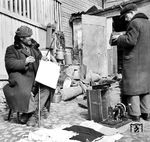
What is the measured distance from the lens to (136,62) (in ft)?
12.8

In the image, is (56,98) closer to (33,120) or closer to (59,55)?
(33,120)

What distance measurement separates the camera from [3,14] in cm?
658

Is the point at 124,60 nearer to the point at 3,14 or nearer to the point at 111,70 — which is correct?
the point at 3,14

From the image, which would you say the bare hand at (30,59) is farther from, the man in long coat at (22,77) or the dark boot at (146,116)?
the dark boot at (146,116)

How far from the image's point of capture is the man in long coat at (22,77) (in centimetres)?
372

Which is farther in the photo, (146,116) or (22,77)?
(146,116)

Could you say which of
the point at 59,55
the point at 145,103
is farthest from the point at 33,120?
the point at 59,55

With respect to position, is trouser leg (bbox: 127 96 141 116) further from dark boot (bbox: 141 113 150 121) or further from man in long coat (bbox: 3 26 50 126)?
man in long coat (bbox: 3 26 50 126)

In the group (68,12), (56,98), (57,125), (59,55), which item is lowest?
(57,125)

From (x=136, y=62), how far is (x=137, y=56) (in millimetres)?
108

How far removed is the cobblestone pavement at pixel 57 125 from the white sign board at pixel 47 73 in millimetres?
746

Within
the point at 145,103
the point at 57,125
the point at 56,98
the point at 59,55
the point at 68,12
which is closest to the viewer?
the point at 57,125

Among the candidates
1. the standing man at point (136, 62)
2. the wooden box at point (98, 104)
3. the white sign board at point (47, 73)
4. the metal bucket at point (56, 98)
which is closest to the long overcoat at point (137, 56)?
the standing man at point (136, 62)

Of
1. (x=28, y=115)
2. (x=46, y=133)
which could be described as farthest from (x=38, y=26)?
(x=46, y=133)
